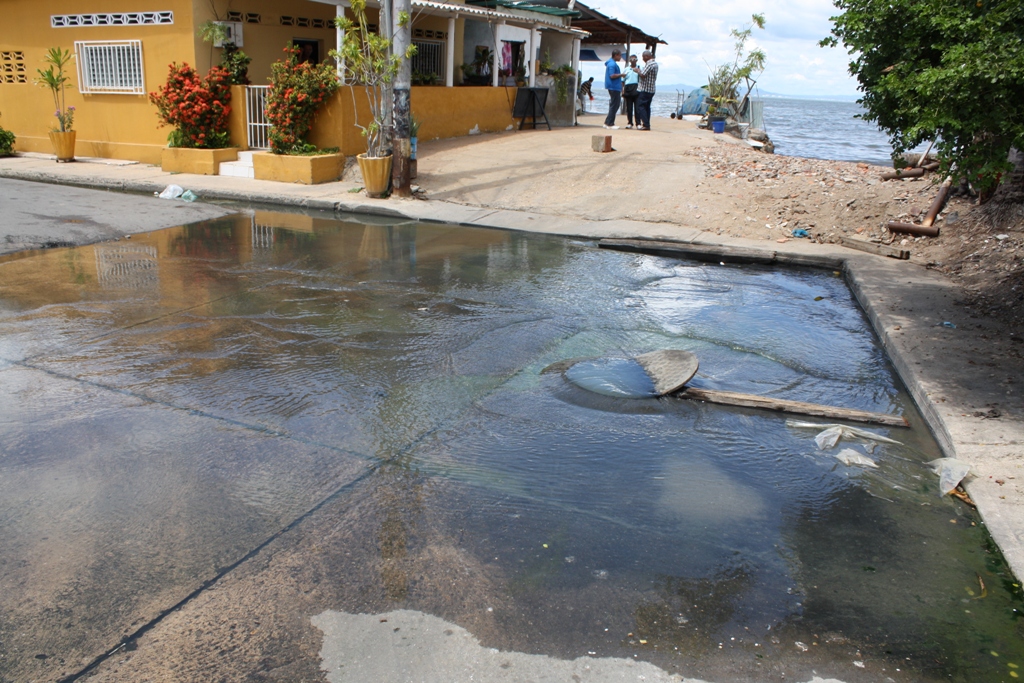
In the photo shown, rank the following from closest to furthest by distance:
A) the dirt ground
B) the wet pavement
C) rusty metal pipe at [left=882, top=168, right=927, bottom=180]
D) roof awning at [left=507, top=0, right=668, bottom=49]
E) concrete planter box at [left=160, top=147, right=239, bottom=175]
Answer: the dirt ground, the wet pavement, rusty metal pipe at [left=882, top=168, right=927, bottom=180], concrete planter box at [left=160, top=147, right=239, bottom=175], roof awning at [left=507, top=0, right=668, bottom=49]

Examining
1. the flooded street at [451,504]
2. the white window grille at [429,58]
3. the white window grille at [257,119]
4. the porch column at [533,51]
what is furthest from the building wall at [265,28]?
the flooded street at [451,504]

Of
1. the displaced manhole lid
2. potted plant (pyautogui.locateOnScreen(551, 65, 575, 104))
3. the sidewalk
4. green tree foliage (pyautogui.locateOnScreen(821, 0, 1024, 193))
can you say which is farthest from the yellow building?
green tree foliage (pyautogui.locateOnScreen(821, 0, 1024, 193))

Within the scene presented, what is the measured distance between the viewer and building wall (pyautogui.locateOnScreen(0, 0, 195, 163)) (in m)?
14.7

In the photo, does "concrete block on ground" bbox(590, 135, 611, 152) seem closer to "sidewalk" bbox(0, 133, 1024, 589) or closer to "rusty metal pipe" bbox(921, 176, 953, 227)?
"sidewalk" bbox(0, 133, 1024, 589)

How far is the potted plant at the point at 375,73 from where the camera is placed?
1191cm

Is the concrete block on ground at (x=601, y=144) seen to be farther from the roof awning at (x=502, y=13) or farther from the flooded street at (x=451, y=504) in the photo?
the flooded street at (x=451, y=504)

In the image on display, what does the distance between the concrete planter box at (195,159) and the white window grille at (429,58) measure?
5.02m

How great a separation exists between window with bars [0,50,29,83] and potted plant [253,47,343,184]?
7.02 metres

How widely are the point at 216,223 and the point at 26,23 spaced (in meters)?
9.80

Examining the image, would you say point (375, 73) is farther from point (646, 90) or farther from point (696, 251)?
point (646, 90)

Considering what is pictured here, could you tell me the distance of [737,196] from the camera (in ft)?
38.8

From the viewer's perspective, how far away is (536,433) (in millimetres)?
4641

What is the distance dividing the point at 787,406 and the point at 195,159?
12.7 meters

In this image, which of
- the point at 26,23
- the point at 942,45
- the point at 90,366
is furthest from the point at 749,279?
the point at 26,23
